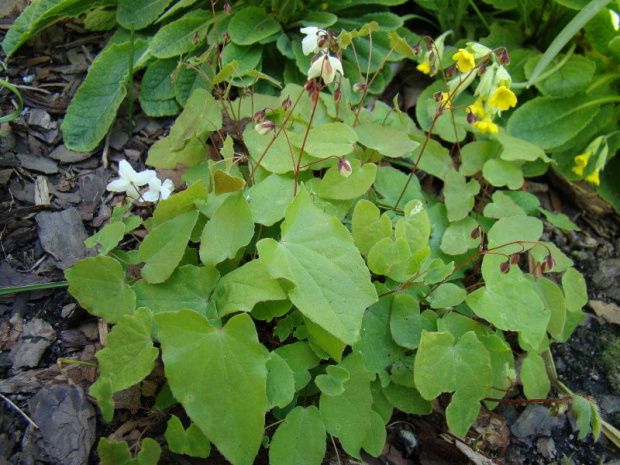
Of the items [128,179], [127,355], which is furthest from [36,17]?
[127,355]

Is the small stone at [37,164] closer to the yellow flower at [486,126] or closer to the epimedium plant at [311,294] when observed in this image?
the epimedium plant at [311,294]

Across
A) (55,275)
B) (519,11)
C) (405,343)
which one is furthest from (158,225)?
(519,11)

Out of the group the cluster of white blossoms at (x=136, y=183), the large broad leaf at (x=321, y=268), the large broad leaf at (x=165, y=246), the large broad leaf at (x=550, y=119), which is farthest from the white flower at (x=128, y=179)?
the large broad leaf at (x=550, y=119)

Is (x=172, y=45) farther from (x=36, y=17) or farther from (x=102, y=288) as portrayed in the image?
(x=102, y=288)

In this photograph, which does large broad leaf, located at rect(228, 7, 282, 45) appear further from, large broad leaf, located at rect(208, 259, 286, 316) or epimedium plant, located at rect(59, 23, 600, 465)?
large broad leaf, located at rect(208, 259, 286, 316)

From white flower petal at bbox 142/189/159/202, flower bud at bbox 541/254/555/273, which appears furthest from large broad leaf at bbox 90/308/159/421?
flower bud at bbox 541/254/555/273
